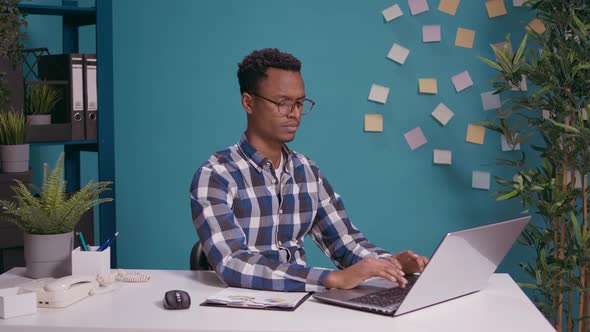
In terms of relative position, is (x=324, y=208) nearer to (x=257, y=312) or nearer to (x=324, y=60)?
(x=257, y=312)

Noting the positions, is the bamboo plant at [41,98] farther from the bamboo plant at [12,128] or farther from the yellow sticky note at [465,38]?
the yellow sticky note at [465,38]

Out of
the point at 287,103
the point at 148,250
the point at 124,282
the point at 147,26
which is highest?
the point at 147,26

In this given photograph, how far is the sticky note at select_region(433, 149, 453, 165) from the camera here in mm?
3695

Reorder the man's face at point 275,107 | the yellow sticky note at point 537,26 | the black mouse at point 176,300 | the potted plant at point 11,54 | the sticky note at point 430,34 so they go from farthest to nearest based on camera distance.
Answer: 1. the sticky note at point 430,34
2. the yellow sticky note at point 537,26
3. the potted plant at point 11,54
4. the man's face at point 275,107
5. the black mouse at point 176,300

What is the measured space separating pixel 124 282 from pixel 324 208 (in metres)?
0.67

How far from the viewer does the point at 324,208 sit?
8.10 ft

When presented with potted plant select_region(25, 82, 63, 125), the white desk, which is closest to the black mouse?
the white desk

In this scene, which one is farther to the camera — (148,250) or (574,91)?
(148,250)

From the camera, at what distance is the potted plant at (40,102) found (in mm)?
3305

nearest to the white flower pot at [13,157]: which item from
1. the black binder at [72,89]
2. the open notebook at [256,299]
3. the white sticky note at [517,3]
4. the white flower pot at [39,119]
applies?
the white flower pot at [39,119]

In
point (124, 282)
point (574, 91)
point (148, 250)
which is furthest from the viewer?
point (148, 250)

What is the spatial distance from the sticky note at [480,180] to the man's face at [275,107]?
1586 mm

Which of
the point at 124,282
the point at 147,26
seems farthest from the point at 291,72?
the point at 147,26

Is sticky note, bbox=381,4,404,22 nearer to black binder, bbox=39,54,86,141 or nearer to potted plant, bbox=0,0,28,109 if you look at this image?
black binder, bbox=39,54,86,141
